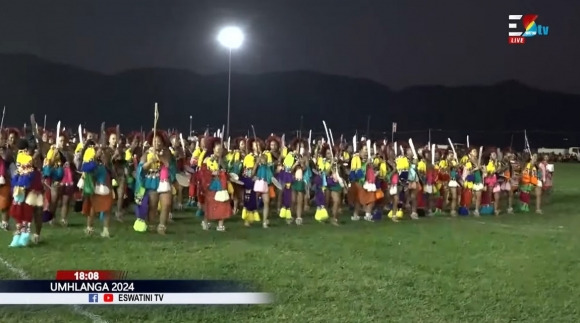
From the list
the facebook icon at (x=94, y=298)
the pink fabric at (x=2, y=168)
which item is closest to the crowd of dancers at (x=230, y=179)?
the pink fabric at (x=2, y=168)

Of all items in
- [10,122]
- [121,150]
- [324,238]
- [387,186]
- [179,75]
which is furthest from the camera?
[179,75]

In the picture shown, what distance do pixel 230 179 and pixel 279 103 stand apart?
3657 centimetres

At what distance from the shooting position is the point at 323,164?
43.7 ft

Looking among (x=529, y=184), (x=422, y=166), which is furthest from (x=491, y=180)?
(x=422, y=166)

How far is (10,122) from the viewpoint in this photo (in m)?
30.3

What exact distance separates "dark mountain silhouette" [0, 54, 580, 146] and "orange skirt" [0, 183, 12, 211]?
2321 centimetres

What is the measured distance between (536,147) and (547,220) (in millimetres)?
25284

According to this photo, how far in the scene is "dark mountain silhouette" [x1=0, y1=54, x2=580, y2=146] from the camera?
3525cm

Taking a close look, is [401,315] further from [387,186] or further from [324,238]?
[387,186]

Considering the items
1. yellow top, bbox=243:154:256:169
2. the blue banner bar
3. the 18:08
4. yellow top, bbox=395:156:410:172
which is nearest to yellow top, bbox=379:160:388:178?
yellow top, bbox=395:156:410:172

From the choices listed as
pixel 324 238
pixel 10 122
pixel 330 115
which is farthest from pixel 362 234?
pixel 330 115

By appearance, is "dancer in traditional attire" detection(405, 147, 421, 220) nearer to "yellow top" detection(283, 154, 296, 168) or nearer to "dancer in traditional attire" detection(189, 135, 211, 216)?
"yellow top" detection(283, 154, 296, 168)

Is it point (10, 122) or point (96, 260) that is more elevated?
point (10, 122)

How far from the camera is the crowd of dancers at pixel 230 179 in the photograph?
9.72 m
